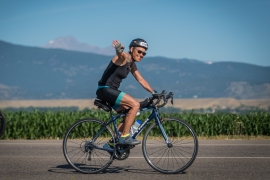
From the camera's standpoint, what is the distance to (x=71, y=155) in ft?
30.5

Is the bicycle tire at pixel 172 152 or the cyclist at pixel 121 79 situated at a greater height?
the cyclist at pixel 121 79

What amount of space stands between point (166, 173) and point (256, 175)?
142cm

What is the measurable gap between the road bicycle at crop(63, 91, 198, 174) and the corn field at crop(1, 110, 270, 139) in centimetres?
1293

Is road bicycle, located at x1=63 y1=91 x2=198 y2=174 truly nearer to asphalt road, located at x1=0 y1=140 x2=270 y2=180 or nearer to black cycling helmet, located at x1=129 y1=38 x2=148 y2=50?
asphalt road, located at x1=0 y1=140 x2=270 y2=180

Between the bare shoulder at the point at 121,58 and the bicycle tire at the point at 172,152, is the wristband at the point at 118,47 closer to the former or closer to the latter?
the bare shoulder at the point at 121,58

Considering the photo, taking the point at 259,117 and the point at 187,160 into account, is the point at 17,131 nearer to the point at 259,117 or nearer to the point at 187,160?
the point at 259,117

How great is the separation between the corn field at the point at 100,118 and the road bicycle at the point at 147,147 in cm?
1293

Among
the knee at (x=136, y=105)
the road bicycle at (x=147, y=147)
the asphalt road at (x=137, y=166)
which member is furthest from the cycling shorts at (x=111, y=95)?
the asphalt road at (x=137, y=166)

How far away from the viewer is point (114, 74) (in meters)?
8.84

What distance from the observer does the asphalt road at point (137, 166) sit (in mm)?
8969

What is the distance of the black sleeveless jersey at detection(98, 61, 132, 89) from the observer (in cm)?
876

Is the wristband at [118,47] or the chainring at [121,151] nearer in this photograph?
the wristband at [118,47]

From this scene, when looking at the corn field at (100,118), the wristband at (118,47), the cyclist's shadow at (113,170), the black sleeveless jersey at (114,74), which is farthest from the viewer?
the corn field at (100,118)

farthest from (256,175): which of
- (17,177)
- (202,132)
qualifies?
(202,132)
